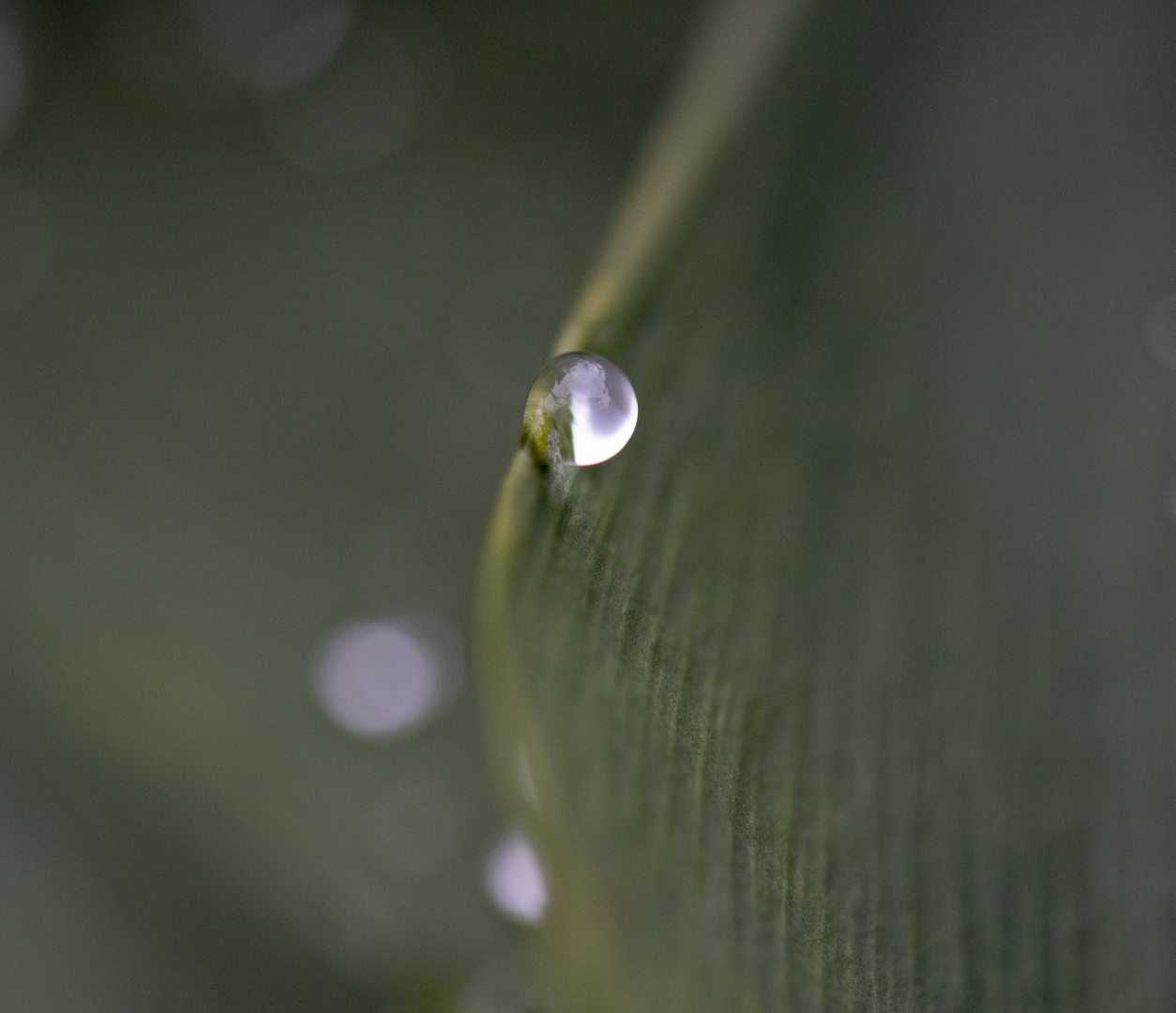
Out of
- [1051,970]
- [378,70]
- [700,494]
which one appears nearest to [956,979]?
[1051,970]

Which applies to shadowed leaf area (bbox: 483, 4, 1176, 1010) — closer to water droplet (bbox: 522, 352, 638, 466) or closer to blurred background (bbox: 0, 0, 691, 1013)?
water droplet (bbox: 522, 352, 638, 466)

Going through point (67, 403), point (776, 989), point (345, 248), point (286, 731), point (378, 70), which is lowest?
point (776, 989)

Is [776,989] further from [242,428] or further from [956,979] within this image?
[242,428]

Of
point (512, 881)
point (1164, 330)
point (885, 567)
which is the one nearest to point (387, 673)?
point (512, 881)

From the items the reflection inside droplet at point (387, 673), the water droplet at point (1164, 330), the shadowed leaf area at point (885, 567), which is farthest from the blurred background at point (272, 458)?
the water droplet at point (1164, 330)

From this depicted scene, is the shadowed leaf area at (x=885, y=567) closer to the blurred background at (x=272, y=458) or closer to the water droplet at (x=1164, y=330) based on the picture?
the water droplet at (x=1164, y=330)

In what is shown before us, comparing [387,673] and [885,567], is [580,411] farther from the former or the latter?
[387,673]
